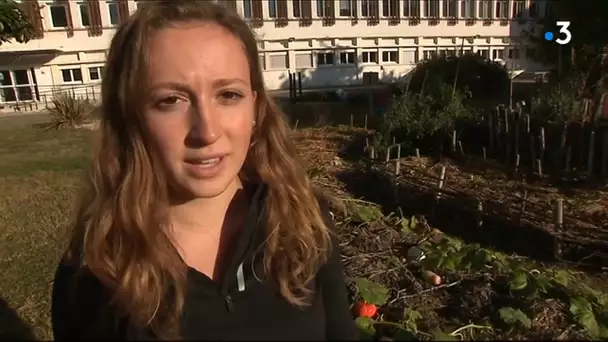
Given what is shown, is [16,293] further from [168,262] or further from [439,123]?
[439,123]

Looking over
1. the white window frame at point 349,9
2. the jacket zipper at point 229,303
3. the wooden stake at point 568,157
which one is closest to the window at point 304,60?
the white window frame at point 349,9

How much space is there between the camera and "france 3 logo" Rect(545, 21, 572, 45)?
13.5 m

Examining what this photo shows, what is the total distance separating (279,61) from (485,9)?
1354 cm

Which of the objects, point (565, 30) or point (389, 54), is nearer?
point (565, 30)

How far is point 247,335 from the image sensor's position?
140cm

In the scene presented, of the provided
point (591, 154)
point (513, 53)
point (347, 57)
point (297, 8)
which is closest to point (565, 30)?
point (591, 154)

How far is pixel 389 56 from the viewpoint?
33.0 m

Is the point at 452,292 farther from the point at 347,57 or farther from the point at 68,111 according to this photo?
the point at 347,57

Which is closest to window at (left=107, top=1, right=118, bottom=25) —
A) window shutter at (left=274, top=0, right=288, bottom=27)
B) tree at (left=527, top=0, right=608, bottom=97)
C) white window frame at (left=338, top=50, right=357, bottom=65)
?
window shutter at (left=274, top=0, right=288, bottom=27)

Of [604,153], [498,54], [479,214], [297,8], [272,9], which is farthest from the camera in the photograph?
[498,54]

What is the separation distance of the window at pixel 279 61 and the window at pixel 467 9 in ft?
37.9

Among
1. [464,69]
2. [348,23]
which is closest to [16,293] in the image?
[464,69]

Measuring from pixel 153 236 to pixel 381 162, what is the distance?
22.1 feet

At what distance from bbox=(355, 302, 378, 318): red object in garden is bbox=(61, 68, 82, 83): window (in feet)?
95.1
